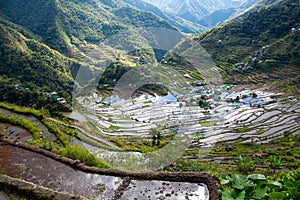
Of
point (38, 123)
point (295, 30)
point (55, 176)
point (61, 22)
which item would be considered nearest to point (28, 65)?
point (38, 123)

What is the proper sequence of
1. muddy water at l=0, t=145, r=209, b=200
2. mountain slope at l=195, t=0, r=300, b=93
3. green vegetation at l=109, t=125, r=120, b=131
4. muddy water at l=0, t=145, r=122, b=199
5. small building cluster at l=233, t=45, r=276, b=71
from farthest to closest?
small building cluster at l=233, t=45, r=276, b=71, mountain slope at l=195, t=0, r=300, b=93, green vegetation at l=109, t=125, r=120, b=131, muddy water at l=0, t=145, r=122, b=199, muddy water at l=0, t=145, r=209, b=200

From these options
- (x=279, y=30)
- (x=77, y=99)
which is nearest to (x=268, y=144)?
(x=77, y=99)

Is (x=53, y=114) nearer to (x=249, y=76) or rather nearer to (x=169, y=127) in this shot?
(x=169, y=127)

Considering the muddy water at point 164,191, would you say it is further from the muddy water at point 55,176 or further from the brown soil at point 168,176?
the muddy water at point 55,176

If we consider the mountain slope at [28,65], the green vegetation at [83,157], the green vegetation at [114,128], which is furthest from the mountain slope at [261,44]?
the green vegetation at [83,157]

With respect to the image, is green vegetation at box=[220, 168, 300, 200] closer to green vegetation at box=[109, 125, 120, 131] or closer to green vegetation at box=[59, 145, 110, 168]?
green vegetation at box=[59, 145, 110, 168]

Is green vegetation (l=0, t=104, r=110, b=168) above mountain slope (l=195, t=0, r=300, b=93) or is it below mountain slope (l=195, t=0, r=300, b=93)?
below

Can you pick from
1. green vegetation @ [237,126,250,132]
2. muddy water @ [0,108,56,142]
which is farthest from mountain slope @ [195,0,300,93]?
muddy water @ [0,108,56,142]

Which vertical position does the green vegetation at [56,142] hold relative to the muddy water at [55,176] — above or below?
above

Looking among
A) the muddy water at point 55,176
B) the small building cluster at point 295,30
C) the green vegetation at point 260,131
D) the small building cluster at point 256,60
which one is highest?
the small building cluster at point 295,30
